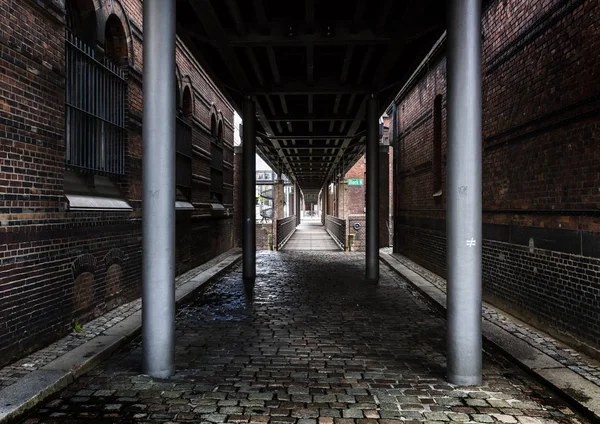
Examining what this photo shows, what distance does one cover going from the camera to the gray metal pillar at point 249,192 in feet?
35.4

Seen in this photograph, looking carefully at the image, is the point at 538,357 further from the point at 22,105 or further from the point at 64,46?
the point at 64,46

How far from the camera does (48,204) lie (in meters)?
5.33

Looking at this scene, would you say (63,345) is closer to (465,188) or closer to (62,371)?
(62,371)

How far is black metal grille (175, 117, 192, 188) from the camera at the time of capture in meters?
10.5

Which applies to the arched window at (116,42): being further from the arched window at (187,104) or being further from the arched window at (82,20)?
the arched window at (187,104)

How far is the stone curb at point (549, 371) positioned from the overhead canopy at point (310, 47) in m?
4.67

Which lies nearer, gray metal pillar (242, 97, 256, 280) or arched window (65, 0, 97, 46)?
arched window (65, 0, 97, 46)

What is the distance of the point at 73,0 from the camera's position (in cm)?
625

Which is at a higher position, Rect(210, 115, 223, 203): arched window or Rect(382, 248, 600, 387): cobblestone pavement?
Rect(210, 115, 223, 203): arched window

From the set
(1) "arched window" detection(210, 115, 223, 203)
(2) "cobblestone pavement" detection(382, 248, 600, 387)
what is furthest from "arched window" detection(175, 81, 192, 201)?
(2) "cobblestone pavement" detection(382, 248, 600, 387)

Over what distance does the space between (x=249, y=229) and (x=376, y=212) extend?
3179 mm

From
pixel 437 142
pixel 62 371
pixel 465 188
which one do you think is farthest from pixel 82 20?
pixel 437 142

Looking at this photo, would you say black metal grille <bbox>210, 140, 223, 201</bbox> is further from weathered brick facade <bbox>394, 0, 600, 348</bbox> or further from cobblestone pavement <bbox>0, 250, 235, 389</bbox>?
weathered brick facade <bbox>394, 0, 600, 348</bbox>

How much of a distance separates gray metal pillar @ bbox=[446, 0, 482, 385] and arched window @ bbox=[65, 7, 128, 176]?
4911 mm
